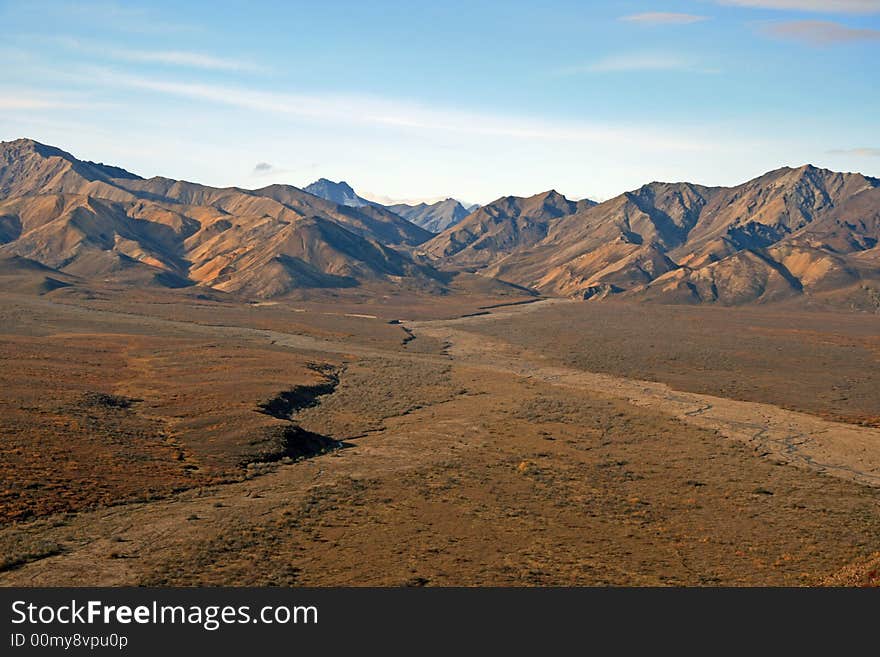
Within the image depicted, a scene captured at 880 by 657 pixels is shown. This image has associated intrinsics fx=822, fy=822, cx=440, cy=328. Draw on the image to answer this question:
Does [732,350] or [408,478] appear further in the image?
[732,350]

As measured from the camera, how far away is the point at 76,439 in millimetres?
51219

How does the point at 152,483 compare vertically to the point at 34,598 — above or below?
below

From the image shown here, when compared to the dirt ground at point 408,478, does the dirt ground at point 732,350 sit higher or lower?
higher

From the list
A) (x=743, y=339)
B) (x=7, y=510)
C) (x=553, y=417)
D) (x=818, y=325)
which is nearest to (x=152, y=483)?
(x=7, y=510)

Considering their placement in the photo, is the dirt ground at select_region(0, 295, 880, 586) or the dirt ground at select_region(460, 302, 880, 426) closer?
the dirt ground at select_region(0, 295, 880, 586)

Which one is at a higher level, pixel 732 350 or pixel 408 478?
pixel 732 350

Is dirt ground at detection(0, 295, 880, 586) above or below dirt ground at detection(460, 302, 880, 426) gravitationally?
below

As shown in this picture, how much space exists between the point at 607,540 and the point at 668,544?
2.61m

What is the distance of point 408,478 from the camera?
156 feet

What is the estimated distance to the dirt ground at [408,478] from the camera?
31625 mm

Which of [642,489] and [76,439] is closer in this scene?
[642,489]

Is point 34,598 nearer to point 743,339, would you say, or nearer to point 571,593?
point 571,593

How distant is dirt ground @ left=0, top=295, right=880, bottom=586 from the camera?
31.6 m

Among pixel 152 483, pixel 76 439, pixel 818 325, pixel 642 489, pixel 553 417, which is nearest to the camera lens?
pixel 152 483
